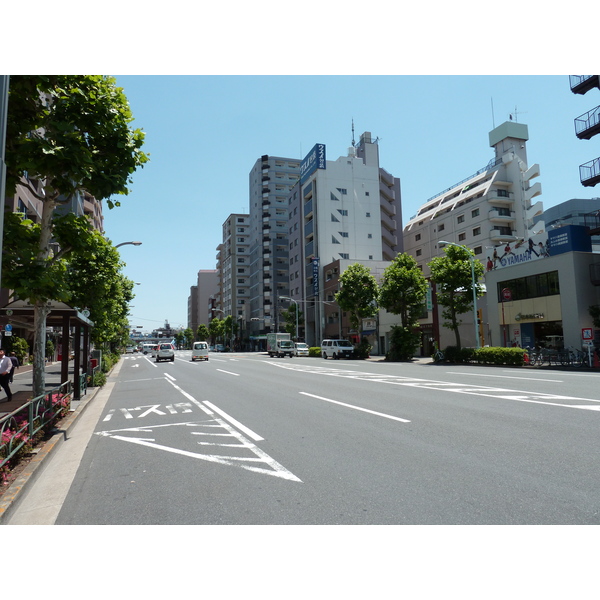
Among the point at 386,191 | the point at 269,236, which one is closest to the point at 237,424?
the point at 386,191

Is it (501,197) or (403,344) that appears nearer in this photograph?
(403,344)

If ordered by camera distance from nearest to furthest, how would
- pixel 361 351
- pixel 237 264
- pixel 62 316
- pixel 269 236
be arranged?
pixel 62 316, pixel 361 351, pixel 269 236, pixel 237 264

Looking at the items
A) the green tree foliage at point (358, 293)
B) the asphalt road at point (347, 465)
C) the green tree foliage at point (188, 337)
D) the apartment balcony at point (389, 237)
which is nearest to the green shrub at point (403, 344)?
the green tree foliage at point (358, 293)

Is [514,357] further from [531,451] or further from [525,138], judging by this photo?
[525,138]

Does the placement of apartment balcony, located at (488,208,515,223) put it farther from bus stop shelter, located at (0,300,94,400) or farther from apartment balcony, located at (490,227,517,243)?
bus stop shelter, located at (0,300,94,400)

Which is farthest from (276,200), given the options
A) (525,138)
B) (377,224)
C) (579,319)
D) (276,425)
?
(276,425)

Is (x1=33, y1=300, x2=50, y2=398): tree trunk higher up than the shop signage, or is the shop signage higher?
the shop signage

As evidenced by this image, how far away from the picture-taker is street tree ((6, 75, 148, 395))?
759 cm

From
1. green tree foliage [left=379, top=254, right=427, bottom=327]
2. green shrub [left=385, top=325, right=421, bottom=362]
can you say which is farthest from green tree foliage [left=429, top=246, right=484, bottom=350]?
green shrub [left=385, top=325, right=421, bottom=362]

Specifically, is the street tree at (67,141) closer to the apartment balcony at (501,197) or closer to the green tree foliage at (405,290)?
the green tree foliage at (405,290)

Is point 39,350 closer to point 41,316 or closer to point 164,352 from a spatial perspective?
point 41,316

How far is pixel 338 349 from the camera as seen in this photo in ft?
150

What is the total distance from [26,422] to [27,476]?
71.8 inches

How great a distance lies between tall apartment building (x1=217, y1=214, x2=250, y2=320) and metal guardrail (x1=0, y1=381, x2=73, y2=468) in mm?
100166
